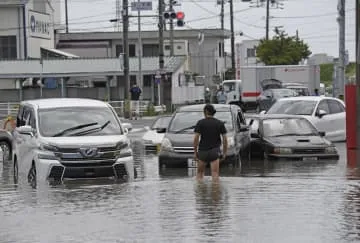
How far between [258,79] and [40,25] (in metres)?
29.3

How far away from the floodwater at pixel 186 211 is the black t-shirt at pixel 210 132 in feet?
2.35

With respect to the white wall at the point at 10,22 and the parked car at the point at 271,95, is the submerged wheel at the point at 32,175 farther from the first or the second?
the white wall at the point at 10,22

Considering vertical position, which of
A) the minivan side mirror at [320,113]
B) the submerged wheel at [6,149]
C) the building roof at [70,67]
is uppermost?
the building roof at [70,67]

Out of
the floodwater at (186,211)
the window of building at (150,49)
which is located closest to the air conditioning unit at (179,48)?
the window of building at (150,49)

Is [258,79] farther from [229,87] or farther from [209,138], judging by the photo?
[209,138]

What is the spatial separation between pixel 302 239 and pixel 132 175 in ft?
24.5

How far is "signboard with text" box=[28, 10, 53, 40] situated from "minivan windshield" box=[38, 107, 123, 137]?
57.3m

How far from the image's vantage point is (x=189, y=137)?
766 inches

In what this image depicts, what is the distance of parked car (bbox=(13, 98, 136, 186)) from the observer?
15.5 m

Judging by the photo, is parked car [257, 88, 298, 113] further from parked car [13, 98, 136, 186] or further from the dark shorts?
the dark shorts

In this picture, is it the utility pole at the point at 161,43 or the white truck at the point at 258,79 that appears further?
the white truck at the point at 258,79

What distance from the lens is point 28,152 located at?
647 inches

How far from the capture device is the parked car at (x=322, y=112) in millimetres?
26716

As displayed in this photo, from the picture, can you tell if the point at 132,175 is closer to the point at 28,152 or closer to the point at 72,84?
the point at 28,152
